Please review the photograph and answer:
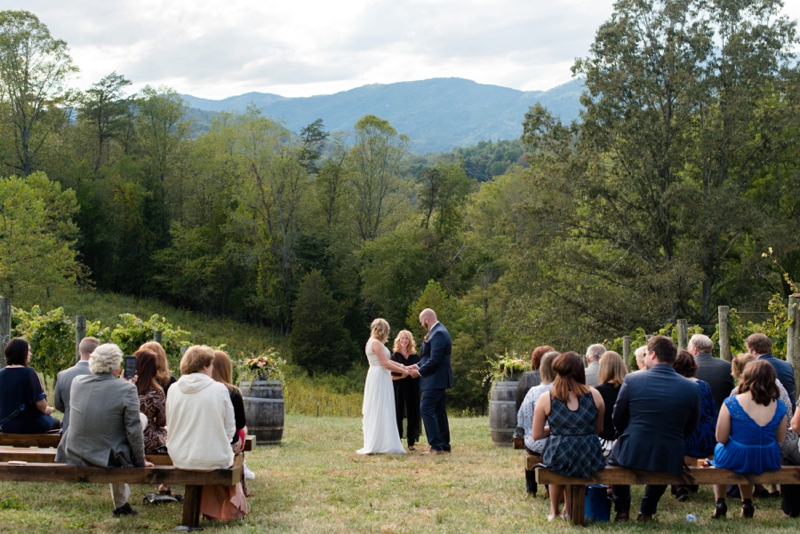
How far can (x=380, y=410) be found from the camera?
37.1ft

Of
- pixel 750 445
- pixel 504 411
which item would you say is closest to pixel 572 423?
pixel 750 445

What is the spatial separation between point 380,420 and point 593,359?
3639 millimetres

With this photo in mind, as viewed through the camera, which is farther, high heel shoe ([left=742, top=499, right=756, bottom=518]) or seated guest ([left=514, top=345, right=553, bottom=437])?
seated guest ([left=514, top=345, right=553, bottom=437])

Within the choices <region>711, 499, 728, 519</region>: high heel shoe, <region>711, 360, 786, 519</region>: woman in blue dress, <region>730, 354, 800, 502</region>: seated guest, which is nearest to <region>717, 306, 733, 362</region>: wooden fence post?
<region>730, 354, 800, 502</region>: seated guest

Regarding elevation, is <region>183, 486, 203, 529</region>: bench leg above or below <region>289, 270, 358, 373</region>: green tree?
above

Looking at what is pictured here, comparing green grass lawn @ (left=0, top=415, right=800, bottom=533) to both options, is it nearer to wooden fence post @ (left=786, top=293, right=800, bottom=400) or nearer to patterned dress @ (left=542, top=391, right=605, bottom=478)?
patterned dress @ (left=542, top=391, right=605, bottom=478)

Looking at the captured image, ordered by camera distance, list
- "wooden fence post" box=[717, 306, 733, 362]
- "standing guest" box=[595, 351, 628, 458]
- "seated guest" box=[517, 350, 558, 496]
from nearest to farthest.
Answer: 1. "standing guest" box=[595, 351, 628, 458]
2. "seated guest" box=[517, 350, 558, 496]
3. "wooden fence post" box=[717, 306, 733, 362]

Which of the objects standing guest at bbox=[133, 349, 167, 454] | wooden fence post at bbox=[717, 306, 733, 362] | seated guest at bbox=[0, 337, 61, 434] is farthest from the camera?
wooden fence post at bbox=[717, 306, 733, 362]

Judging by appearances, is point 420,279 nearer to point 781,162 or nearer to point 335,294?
point 335,294

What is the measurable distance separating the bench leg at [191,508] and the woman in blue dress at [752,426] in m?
4.44

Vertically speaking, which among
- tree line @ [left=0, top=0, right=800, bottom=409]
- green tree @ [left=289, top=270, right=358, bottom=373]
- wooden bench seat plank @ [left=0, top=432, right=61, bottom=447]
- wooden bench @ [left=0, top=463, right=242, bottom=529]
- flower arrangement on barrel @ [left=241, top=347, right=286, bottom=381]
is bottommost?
green tree @ [left=289, top=270, right=358, bottom=373]

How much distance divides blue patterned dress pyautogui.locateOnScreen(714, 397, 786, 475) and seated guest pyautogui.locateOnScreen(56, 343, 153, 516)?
5005 millimetres

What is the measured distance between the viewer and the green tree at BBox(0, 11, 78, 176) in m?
47.8

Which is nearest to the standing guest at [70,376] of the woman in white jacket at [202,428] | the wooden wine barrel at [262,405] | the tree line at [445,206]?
the woman in white jacket at [202,428]
